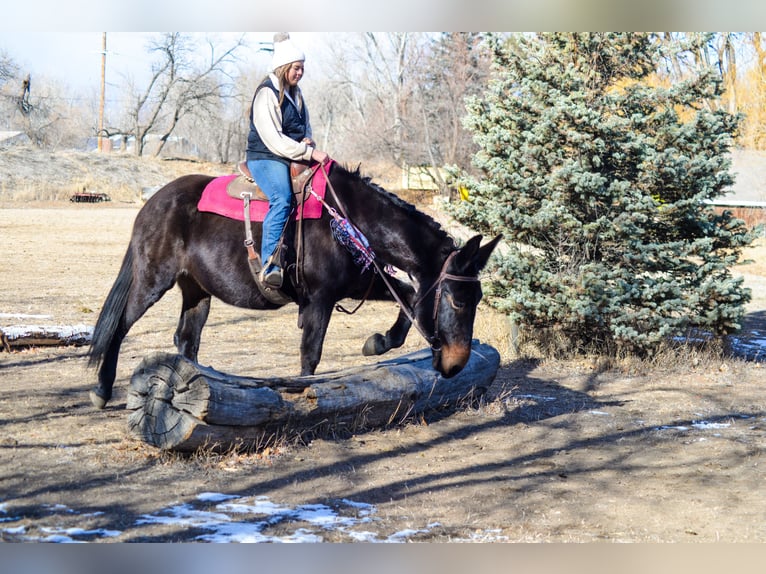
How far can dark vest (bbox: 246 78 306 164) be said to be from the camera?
22.2 ft

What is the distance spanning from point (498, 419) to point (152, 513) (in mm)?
4004

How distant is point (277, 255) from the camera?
21.6 feet

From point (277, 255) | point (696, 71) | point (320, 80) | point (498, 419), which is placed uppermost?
point (320, 80)

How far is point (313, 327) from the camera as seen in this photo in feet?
22.2

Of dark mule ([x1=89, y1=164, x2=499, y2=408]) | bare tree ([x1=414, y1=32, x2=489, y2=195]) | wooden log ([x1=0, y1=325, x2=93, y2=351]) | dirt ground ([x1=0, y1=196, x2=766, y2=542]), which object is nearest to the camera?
dirt ground ([x1=0, y1=196, x2=766, y2=542])

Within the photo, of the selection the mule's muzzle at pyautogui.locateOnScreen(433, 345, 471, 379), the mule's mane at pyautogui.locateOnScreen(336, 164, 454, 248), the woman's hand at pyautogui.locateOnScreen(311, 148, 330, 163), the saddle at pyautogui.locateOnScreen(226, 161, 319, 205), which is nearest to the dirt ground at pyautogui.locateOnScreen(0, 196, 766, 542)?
the mule's muzzle at pyautogui.locateOnScreen(433, 345, 471, 379)

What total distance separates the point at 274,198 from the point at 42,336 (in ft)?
15.1

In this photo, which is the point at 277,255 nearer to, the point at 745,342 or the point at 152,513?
the point at 152,513

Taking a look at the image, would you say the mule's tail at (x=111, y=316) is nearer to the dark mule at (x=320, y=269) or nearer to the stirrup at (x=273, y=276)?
the dark mule at (x=320, y=269)

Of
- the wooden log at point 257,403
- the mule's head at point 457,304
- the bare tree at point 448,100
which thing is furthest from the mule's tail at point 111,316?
the bare tree at point 448,100

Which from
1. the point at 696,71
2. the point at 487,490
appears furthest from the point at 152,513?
the point at 696,71

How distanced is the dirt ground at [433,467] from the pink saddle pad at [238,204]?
1.95m

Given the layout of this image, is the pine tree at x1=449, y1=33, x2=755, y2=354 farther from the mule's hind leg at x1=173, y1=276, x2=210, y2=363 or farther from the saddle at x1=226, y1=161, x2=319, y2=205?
the mule's hind leg at x1=173, y1=276, x2=210, y2=363

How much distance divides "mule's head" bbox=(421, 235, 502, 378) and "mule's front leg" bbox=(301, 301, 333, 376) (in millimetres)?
908
